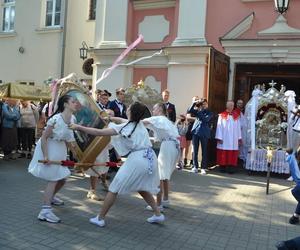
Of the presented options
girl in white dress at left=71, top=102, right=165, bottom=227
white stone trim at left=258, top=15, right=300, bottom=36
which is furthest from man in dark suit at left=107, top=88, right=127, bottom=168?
white stone trim at left=258, top=15, right=300, bottom=36

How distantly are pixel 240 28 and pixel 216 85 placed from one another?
192cm

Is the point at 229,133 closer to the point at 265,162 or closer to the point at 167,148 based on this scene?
the point at 265,162

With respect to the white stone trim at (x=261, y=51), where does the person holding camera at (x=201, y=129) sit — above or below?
below

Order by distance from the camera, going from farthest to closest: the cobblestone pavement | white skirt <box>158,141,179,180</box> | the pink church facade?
the pink church facade → white skirt <box>158,141,179,180</box> → the cobblestone pavement

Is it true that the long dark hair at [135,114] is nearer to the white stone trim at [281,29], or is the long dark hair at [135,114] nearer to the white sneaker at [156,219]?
the white sneaker at [156,219]

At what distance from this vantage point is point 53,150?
236 inches

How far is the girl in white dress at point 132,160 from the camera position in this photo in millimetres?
5648

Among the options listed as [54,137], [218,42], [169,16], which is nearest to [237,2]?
[218,42]

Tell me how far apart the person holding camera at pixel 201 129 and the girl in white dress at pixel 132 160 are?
501 centimetres

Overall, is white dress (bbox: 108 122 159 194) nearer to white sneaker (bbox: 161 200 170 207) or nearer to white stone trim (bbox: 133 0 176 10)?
white sneaker (bbox: 161 200 170 207)

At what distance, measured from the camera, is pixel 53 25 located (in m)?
19.3

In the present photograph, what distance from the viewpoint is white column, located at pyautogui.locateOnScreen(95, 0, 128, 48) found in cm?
1395

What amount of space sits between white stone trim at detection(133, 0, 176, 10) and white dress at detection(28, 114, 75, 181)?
8352 millimetres

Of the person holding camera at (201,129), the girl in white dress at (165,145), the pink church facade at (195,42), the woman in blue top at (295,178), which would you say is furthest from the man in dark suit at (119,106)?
the woman in blue top at (295,178)
